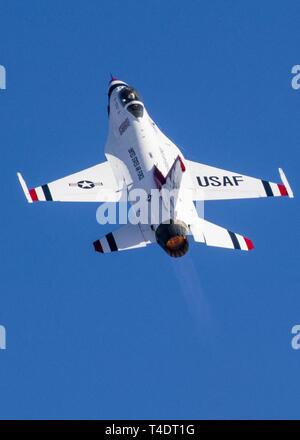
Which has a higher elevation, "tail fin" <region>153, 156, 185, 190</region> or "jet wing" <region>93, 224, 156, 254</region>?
"tail fin" <region>153, 156, 185, 190</region>

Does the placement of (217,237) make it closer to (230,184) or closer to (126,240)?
(126,240)

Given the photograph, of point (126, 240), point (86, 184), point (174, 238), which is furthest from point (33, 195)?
point (174, 238)

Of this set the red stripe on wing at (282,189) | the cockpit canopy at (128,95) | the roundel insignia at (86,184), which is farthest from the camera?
the cockpit canopy at (128,95)

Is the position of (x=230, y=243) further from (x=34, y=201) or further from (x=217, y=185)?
(x=34, y=201)

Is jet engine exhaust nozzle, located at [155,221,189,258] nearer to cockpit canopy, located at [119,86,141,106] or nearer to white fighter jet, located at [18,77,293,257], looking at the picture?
white fighter jet, located at [18,77,293,257]

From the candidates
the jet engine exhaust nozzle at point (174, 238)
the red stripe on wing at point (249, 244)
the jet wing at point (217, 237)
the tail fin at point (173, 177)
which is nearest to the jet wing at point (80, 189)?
the tail fin at point (173, 177)

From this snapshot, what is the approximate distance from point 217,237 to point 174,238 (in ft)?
12.0

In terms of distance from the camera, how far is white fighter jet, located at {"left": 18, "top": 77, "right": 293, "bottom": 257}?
70562 millimetres

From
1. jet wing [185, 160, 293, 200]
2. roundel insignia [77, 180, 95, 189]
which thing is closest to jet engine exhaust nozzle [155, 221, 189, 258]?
jet wing [185, 160, 293, 200]

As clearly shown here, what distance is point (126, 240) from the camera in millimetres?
71562

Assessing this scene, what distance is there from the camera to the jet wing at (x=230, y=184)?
250 feet

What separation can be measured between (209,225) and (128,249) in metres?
3.92

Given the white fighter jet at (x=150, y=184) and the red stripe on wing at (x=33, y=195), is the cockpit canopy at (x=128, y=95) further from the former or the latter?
the red stripe on wing at (x=33, y=195)

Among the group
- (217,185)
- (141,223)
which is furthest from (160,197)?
(217,185)
